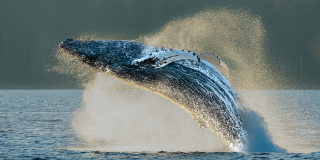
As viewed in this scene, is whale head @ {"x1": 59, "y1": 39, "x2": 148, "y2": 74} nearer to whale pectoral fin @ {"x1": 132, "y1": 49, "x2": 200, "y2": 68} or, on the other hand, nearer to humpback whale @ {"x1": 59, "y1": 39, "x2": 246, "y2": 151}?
humpback whale @ {"x1": 59, "y1": 39, "x2": 246, "y2": 151}

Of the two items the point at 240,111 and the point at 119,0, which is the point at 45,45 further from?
the point at 240,111

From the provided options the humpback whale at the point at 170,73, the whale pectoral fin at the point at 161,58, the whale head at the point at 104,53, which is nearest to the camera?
the whale pectoral fin at the point at 161,58

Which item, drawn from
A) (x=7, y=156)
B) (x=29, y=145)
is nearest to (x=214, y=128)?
(x=7, y=156)

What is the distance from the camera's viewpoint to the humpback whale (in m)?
9.94

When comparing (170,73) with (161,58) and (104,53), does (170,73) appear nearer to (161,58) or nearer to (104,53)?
(161,58)

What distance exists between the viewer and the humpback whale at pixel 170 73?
994 cm

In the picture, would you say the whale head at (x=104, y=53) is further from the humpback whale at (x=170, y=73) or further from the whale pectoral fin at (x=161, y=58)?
the whale pectoral fin at (x=161, y=58)

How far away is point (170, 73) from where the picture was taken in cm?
997

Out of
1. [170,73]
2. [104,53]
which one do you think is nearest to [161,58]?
[170,73]

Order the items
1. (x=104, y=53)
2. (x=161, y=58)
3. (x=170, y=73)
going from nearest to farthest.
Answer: (x=161, y=58), (x=170, y=73), (x=104, y=53)

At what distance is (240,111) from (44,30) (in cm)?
19252

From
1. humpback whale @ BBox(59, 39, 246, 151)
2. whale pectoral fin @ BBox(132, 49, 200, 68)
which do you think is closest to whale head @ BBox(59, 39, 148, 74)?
humpback whale @ BBox(59, 39, 246, 151)

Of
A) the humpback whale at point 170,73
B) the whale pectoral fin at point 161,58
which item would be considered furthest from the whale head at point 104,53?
the whale pectoral fin at point 161,58

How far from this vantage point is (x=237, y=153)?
11.8 m
